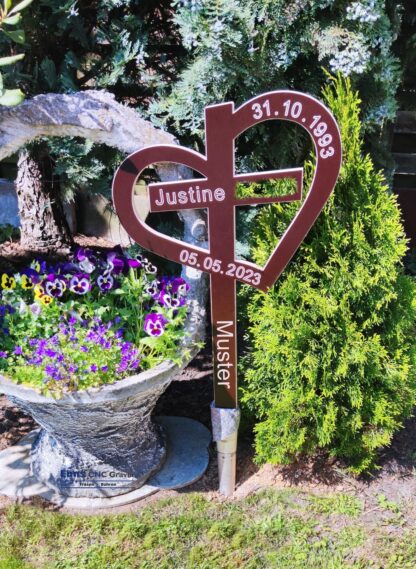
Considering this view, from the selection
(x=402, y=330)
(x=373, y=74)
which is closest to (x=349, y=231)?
(x=402, y=330)

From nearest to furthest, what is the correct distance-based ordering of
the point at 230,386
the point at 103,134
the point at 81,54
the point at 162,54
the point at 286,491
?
the point at 103,134, the point at 230,386, the point at 286,491, the point at 162,54, the point at 81,54

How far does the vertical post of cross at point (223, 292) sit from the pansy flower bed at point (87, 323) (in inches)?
8.6

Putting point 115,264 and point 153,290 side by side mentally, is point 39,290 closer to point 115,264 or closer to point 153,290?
point 115,264

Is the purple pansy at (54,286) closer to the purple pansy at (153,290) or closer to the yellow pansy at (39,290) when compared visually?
the yellow pansy at (39,290)

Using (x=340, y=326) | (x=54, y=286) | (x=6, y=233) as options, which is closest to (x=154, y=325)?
(x=54, y=286)

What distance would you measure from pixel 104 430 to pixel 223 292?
2.78 feet

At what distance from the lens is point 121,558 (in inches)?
95.0

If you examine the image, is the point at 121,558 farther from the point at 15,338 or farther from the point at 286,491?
the point at 15,338

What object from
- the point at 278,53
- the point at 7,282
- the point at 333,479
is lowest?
the point at 333,479

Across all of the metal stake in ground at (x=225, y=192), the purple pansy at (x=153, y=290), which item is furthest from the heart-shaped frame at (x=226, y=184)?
the purple pansy at (x=153, y=290)

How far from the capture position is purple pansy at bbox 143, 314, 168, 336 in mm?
2449

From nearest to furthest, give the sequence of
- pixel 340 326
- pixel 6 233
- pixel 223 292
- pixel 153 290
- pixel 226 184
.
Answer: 1. pixel 226 184
2. pixel 223 292
3. pixel 340 326
4. pixel 153 290
5. pixel 6 233

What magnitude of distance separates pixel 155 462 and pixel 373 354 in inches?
47.0

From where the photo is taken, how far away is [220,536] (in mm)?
2506
